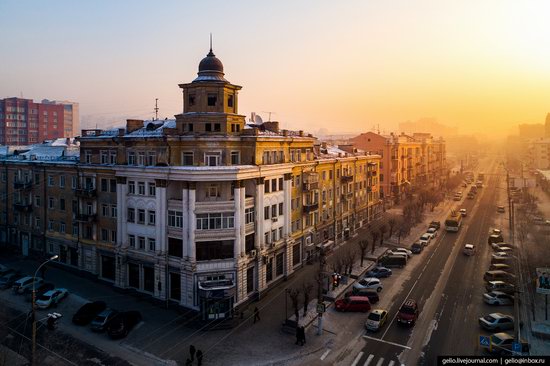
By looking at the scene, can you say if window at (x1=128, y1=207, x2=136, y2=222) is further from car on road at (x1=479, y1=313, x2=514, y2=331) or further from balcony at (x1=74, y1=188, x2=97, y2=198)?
car on road at (x1=479, y1=313, x2=514, y2=331)

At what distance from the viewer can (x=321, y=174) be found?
210ft

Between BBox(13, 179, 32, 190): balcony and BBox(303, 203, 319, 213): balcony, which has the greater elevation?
BBox(13, 179, 32, 190): balcony

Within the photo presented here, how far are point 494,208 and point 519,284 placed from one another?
61.1 metres

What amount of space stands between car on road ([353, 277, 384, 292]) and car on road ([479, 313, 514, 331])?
12.1 meters

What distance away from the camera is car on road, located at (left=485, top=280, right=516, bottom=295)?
4510 centimetres

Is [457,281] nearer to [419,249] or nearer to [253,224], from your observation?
[419,249]

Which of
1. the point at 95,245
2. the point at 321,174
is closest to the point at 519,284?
the point at 321,174

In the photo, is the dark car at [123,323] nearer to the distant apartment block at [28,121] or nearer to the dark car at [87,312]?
the dark car at [87,312]

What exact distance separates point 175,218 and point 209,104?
12.7 meters

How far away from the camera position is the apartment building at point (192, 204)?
40750 millimetres

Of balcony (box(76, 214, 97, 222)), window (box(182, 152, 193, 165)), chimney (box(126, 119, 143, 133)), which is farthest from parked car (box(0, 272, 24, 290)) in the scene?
window (box(182, 152, 193, 165))

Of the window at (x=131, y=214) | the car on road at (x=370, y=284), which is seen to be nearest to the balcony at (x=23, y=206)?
the window at (x=131, y=214)

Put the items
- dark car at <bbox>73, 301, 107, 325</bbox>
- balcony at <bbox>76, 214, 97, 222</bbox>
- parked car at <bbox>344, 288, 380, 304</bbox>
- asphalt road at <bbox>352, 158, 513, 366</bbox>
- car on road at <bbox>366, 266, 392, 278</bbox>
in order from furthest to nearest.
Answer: car on road at <bbox>366, 266, 392, 278</bbox>
balcony at <bbox>76, 214, 97, 222</bbox>
parked car at <bbox>344, 288, 380, 304</bbox>
dark car at <bbox>73, 301, 107, 325</bbox>
asphalt road at <bbox>352, 158, 513, 366</bbox>

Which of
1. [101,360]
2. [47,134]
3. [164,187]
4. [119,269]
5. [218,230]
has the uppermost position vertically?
[47,134]
